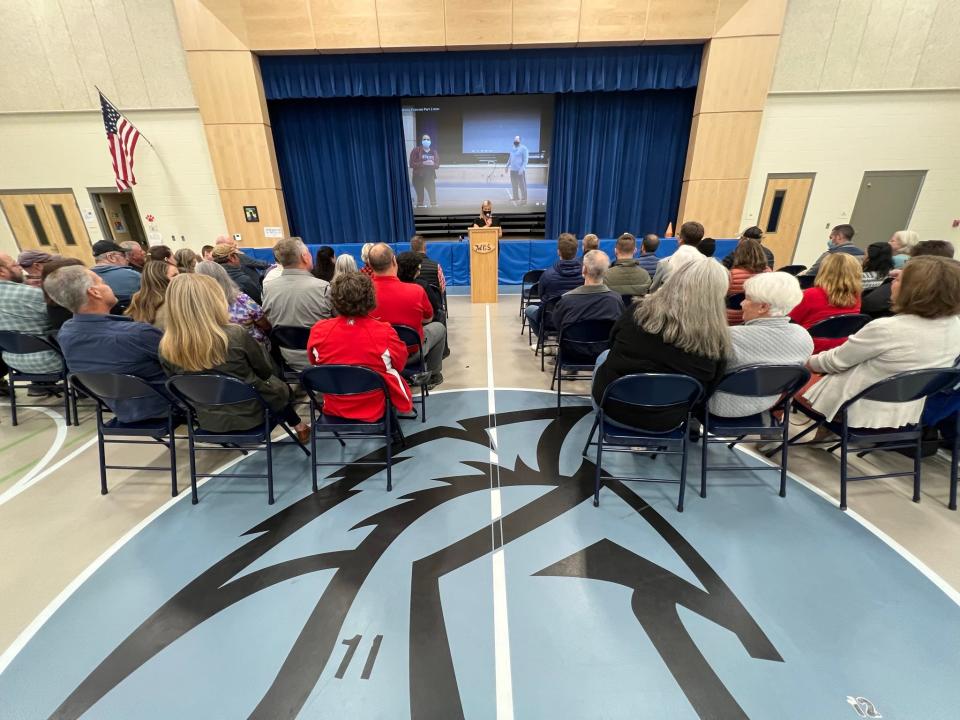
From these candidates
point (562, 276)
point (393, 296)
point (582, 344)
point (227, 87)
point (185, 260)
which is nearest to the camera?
point (393, 296)

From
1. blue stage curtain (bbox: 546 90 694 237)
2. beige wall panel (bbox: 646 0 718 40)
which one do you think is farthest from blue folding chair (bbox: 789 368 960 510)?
Result: blue stage curtain (bbox: 546 90 694 237)

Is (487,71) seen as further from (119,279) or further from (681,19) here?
(119,279)

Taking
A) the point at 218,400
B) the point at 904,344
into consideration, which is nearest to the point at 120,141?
the point at 218,400

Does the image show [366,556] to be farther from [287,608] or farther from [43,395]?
[43,395]

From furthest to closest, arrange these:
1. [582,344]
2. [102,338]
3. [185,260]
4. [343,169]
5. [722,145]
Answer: [343,169], [722,145], [185,260], [582,344], [102,338]

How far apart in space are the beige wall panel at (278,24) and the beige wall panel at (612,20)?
516cm

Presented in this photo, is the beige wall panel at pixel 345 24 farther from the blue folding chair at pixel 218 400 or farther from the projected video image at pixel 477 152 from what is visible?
the blue folding chair at pixel 218 400

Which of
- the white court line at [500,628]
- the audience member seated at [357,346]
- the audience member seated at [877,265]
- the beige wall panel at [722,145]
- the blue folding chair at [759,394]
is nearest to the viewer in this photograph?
the white court line at [500,628]

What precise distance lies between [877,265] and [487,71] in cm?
751

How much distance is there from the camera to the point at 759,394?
2.21m

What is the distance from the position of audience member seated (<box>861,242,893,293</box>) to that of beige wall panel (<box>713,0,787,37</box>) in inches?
261

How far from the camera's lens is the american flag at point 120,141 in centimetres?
745

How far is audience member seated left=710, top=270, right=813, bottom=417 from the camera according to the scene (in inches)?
84.4

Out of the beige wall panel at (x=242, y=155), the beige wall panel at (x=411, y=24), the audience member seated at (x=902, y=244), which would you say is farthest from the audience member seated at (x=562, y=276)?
the beige wall panel at (x=242, y=155)
